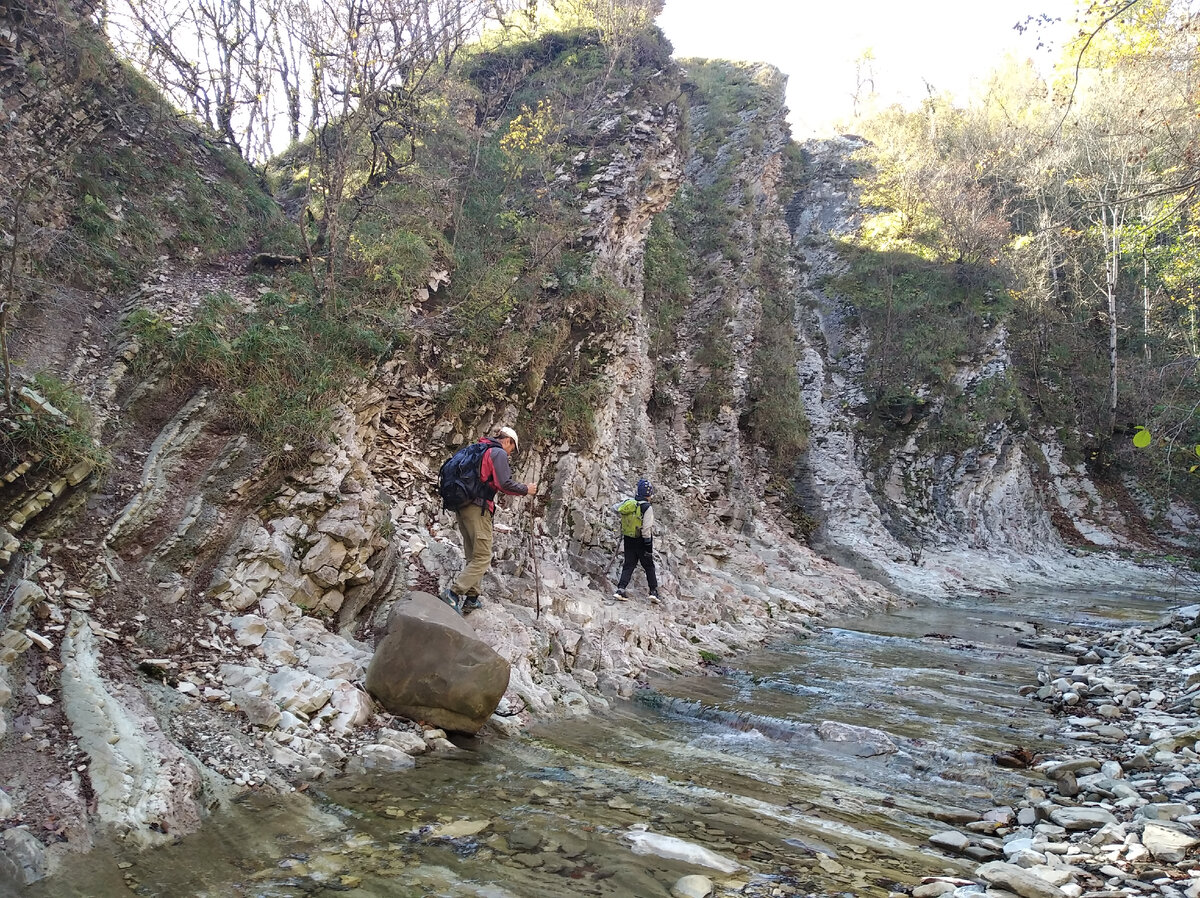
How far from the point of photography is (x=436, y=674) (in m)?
5.29

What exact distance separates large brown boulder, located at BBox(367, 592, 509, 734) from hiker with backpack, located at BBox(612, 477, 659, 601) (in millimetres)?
5449

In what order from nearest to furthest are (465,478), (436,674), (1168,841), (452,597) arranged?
(1168,841) < (436,674) < (465,478) < (452,597)

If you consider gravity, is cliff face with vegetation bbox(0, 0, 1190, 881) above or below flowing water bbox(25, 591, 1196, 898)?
above

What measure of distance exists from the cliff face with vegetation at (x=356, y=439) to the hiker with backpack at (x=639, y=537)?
0.41 meters

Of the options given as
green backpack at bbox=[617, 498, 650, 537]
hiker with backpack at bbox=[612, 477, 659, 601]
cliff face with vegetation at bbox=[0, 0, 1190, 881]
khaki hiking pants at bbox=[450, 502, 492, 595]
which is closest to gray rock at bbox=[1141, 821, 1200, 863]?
cliff face with vegetation at bbox=[0, 0, 1190, 881]

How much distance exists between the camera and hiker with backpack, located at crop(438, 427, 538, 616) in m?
7.09

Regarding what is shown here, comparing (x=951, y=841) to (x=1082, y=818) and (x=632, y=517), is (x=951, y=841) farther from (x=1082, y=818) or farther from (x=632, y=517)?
(x=632, y=517)

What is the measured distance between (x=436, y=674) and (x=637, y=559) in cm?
615

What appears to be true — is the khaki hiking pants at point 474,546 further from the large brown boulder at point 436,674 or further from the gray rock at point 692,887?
the gray rock at point 692,887

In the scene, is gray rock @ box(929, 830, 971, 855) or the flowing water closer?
the flowing water

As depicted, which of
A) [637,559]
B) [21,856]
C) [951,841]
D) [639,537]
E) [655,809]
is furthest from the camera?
[637,559]

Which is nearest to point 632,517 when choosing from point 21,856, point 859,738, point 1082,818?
point 859,738

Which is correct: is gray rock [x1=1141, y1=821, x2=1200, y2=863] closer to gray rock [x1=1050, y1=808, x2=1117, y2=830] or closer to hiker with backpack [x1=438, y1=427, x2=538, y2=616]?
gray rock [x1=1050, y1=808, x2=1117, y2=830]

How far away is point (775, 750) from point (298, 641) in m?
4.37
